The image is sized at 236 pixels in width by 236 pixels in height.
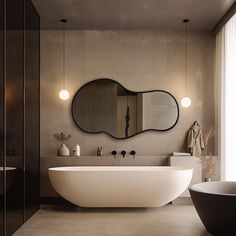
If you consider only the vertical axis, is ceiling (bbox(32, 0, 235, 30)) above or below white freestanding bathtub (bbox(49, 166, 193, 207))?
above

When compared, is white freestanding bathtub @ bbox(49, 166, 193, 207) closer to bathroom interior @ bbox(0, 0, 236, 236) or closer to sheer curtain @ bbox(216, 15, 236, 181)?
bathroom interior @ bbox(0, 0, 236, 236)

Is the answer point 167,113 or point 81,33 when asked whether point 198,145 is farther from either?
point 81,33

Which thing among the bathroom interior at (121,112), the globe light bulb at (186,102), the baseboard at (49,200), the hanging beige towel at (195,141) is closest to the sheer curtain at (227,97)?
the bathroom interior at (121,112)

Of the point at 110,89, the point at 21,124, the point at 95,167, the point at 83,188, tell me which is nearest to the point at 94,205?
the point at 83,188

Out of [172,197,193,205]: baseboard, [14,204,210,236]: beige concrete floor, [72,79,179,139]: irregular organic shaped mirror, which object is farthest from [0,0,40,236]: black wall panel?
[172,197,193,205]: baseboard

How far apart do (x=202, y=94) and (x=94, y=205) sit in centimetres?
262

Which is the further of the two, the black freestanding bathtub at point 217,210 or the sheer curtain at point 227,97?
the sheer curtain at point 227,97

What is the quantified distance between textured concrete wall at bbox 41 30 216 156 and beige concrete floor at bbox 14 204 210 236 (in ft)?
4.28

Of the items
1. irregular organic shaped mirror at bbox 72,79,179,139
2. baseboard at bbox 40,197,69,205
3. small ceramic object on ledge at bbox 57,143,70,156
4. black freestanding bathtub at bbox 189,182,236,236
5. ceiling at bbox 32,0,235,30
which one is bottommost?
baseboard at bbox 40,197,69,205

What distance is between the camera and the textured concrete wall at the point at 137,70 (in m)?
6.26

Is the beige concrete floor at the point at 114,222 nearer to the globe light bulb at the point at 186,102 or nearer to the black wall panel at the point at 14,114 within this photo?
the black wall panel at the point at 14,114

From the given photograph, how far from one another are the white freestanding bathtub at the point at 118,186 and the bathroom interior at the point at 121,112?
14 millimetres

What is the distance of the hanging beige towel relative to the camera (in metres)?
6.09

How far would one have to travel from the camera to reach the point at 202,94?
6312 millimetres
